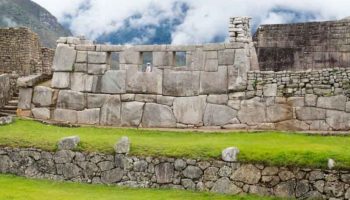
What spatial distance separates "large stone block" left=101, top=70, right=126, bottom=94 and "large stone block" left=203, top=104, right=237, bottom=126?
279 cm

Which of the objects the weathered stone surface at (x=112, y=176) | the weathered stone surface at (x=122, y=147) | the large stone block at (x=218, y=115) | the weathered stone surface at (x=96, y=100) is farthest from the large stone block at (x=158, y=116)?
the weathered stone surface at (x=112, y=176)

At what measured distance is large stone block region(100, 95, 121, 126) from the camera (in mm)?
20609

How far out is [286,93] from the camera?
1903 cm

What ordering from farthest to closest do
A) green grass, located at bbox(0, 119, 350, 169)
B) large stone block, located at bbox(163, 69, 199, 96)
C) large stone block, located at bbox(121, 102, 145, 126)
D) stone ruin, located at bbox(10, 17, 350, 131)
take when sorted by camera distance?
1. large stone block, located at bbox(121, 102, 145, 126)
2. large stone block, located at bbox(163, 69, 199, 96)
3. stone ruin, located at bbox(10, 17, 350, 131)
4. green grass, located at bbox(0, 119, 350, 169)

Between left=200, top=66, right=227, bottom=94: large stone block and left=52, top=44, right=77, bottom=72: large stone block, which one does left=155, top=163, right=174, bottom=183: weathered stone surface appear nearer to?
left=200, top=66, right=227, bottom=94: large stone block

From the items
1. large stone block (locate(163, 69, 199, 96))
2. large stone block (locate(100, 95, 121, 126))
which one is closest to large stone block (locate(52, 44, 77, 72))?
large stone block (locate(100, 95, 121, 126))

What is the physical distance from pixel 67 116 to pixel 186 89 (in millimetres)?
3994

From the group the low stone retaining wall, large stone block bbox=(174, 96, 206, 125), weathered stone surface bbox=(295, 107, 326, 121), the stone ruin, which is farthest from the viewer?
large stone block bbox=(174, 96, 206, 125)

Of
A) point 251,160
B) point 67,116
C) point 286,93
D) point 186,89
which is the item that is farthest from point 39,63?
point 251,160

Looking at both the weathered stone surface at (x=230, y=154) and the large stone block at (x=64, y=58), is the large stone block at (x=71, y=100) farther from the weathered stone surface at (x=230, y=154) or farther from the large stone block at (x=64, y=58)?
the weathered stone surface at (x=230, y=154)

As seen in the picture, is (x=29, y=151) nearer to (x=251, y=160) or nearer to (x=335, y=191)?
(x=251, y=160)

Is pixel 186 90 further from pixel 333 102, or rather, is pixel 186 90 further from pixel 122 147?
pixel 122 147

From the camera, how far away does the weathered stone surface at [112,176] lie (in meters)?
16.0

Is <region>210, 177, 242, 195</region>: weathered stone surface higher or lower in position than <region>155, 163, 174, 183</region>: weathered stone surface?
lower
